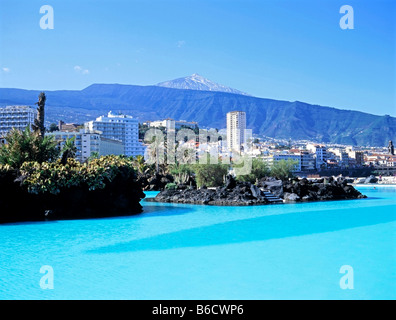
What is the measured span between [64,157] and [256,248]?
1155cm

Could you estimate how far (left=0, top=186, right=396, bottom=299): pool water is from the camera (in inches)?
300

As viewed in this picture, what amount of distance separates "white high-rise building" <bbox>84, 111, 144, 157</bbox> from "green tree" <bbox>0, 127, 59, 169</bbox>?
83.2 metres

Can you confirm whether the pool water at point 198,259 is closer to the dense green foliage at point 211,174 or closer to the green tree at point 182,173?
the dense green foliage at point 211,174

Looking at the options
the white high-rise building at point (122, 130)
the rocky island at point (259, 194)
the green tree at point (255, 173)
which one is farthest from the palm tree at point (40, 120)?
the white high-rise building at point (122, 130)

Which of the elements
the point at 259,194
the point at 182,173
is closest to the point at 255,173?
Result: the point at 182,173

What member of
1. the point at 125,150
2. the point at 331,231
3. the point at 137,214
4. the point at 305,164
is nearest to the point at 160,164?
the point at 137,214

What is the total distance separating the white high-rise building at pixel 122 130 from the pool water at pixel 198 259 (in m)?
88.5

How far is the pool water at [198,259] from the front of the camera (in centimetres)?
761

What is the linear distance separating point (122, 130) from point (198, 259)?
9691 cm

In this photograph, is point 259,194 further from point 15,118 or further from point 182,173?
point 15,118

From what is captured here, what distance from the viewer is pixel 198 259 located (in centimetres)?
1002

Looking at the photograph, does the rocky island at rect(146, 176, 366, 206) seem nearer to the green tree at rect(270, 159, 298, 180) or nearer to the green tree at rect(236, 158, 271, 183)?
the green tree at rect(236, 158, 271, 183)
